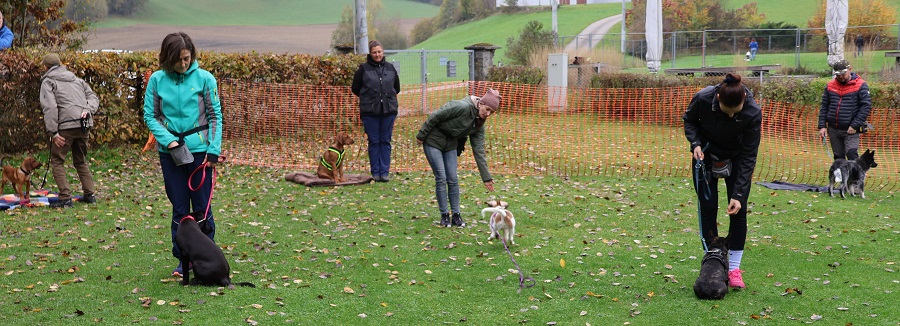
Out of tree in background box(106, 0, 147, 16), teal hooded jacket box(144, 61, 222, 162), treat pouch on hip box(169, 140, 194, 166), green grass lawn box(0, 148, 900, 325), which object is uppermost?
tree in background box(106, 0, 147, 16)

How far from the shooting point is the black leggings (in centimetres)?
590

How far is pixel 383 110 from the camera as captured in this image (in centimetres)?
1118

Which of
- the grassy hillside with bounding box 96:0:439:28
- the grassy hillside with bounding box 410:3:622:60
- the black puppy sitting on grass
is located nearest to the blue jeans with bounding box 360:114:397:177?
the black puppy sitting on grass

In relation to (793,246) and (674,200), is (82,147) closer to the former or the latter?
(674,200)

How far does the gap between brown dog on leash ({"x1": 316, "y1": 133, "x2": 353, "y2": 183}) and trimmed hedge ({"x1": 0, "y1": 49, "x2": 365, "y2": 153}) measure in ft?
13.3

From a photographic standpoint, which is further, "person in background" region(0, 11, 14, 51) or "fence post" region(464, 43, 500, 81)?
"fence post" region(464, 43, 500, 81)

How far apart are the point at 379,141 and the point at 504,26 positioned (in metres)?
51.4

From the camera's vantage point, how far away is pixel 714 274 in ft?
19.0

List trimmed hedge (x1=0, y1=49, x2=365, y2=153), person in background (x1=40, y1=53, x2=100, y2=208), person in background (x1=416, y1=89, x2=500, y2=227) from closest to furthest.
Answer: person in background (x1=416, y1=89, x2=500, y2=227)
person in background (x1=40, y1=53, x2=100, y2=208)
trimmed hedge (x1=0, y1=49, x2=365, y2=153)

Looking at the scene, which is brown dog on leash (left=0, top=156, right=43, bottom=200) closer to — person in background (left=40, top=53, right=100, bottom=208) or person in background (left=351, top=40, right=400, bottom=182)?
person in background (left=40, top=53, right=100, bottom=208)

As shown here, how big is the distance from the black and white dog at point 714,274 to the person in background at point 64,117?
681cm

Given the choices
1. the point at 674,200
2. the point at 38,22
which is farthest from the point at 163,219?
the point at 38,22

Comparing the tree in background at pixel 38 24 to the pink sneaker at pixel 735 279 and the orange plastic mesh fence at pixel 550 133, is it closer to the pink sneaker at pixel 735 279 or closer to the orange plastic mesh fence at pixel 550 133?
the orange plastic mesh fence at pixel 550 133

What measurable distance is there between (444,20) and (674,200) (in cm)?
6024
